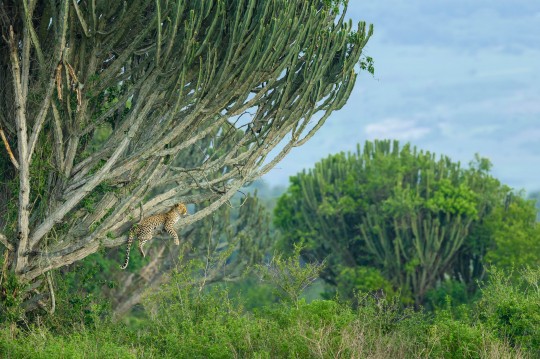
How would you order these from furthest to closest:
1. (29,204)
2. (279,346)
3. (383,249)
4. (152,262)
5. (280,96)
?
1. (383,249)
2. (152,262)
3. (280,96)
4. (29,204)
5. (279,346)

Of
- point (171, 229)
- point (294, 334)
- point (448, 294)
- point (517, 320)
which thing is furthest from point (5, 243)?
point (448, 294)

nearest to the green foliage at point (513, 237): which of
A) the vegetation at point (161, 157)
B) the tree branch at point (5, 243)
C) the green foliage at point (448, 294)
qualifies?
the green foliage at point (448, 294)

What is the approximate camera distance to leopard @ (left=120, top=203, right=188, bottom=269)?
47.1 feet

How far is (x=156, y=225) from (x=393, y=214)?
18242 mm

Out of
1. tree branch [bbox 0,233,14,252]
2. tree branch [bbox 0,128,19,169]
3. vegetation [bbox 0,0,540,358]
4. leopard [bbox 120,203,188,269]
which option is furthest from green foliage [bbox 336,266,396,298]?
tree branch [bbox 0,128,19,169]

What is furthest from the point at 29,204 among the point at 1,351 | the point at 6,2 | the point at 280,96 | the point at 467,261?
the point at 467,261

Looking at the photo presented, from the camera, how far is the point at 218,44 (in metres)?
13.4

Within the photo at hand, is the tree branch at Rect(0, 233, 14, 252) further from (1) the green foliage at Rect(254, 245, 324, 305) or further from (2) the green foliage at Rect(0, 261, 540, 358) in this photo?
(1) the green foliage at Rect(254, 245, 324, 305)

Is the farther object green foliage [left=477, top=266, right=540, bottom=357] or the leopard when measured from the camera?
the leopard

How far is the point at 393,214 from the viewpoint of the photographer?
31.8 meters

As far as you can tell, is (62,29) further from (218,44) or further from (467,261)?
(467,261)

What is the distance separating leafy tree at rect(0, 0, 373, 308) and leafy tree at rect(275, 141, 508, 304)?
17056 millimetres

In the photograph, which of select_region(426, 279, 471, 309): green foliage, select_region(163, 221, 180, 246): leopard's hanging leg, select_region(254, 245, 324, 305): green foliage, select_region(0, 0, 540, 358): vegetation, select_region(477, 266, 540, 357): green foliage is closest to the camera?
select_region(0, 0, 540, 358): vegetation

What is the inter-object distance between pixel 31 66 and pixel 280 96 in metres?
4.01
